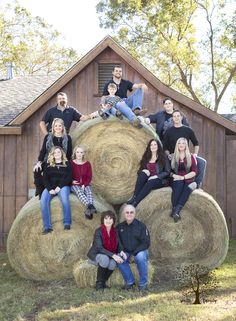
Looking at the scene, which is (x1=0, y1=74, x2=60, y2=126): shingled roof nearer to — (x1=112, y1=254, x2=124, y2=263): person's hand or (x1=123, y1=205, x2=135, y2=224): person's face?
(x1=123, y1=205, x2=135, y2=224): person's face

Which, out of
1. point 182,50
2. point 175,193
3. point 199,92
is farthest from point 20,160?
point 199,92

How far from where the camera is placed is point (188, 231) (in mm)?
6340

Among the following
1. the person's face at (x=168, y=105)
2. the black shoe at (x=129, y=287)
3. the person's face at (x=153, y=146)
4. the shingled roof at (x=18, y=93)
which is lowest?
the black shoe at (x=129, y=287)

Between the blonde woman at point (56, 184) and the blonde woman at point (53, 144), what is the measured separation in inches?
5.1

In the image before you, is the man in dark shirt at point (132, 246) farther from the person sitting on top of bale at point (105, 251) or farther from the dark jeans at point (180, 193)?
the dark jeans at point (180, 193)

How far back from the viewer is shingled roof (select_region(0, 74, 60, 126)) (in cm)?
1092

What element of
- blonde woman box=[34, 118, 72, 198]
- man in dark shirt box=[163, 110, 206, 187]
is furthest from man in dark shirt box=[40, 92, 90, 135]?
man in dark shirt box=[163, 110, 206, 187]

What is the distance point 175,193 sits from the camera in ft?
20.4

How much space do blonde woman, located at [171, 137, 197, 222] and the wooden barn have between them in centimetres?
374

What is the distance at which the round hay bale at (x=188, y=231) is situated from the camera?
249 inches

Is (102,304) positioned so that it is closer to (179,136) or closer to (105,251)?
(105,251)

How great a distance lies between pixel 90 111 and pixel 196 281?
217 inches

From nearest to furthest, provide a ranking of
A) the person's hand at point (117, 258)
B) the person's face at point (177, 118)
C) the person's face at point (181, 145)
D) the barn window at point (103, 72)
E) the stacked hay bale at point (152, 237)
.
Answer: the person's hand at point (117, 258) → the person's face at point (181, 145) → the stacked hay bale at point (152, 237) → the person's face at point (177, 118) → the barn window at point (103, 72)

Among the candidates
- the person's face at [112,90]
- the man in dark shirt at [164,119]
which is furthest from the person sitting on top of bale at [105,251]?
the person's face at [112,90]
